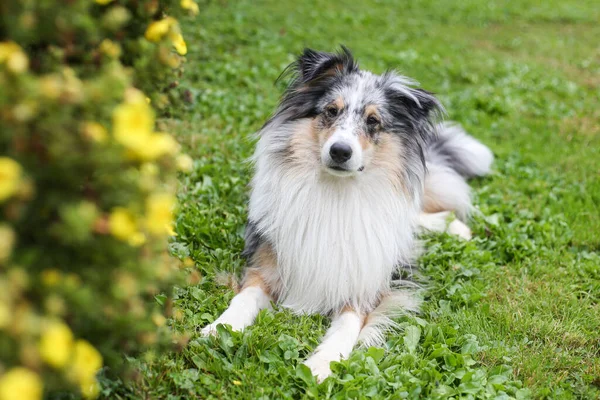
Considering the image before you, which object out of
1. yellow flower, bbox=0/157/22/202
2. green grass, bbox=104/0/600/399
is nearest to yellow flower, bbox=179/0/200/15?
yellow flower, bbox=0/157/22/202

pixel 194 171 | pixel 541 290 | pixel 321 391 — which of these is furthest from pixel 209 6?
pixel 321 391

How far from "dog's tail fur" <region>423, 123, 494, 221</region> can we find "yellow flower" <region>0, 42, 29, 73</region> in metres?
3.46

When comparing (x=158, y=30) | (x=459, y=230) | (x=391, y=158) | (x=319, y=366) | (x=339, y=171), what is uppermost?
(x=158, y=30)

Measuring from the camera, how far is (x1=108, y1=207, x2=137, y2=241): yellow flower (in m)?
1.49

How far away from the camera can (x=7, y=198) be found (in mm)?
1374

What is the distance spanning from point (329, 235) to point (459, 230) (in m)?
1.45

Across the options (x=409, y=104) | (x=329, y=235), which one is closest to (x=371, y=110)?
(x=409, y=104)

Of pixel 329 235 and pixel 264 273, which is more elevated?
pixel 329 235

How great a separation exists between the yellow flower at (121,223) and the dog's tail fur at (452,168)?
10.9 feet

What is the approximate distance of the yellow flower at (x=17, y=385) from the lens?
3.96 feet

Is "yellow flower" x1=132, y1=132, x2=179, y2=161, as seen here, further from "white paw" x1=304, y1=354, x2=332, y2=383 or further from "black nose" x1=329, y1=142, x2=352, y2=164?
"black nose" x1=329, y1=142, x2=352, y2=164

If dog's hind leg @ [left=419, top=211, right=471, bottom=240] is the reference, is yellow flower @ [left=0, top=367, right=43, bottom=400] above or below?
above

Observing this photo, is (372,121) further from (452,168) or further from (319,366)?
(452,168)

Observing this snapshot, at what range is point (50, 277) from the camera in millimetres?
1485
